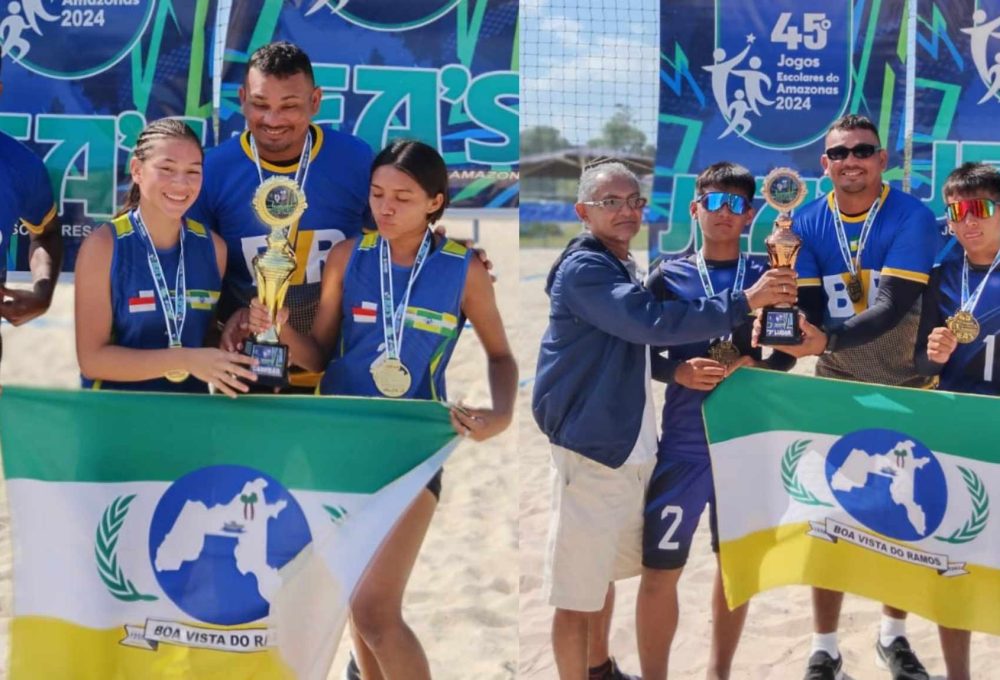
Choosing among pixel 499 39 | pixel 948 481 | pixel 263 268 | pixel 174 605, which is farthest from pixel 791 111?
pixel 174 605

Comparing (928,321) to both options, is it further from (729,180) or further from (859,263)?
(729,180)

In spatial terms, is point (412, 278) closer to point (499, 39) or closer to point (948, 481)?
point (948, 481)

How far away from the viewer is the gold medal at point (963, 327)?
13.4 ft

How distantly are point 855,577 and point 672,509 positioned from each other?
0.72 m

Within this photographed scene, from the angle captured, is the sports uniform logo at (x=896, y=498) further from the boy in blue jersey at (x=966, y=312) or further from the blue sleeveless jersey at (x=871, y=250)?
the blue sleeveless jersey at (x=871, y=250)

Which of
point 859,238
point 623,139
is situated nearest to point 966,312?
point 859,238

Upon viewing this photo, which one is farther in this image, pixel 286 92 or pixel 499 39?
pixel 499 39

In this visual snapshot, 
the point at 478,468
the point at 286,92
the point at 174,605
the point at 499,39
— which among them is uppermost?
the point at 499,39

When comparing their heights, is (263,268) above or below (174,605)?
above

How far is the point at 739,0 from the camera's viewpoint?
18.9 feet

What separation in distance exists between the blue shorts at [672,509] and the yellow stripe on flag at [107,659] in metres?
1.43

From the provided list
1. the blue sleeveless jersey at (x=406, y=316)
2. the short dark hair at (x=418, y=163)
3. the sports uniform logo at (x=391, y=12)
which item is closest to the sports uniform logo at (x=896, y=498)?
the blue sleeveless jersey at (x=406, y=316)

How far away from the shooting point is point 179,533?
11.4ft

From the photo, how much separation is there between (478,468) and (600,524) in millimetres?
3407
